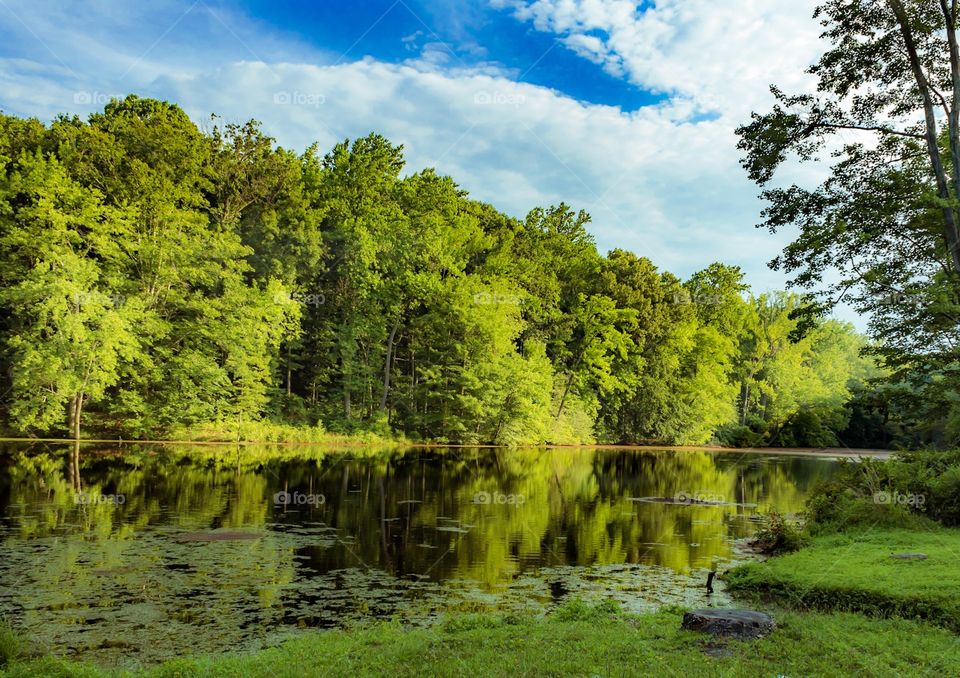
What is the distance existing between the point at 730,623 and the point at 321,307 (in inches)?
2042

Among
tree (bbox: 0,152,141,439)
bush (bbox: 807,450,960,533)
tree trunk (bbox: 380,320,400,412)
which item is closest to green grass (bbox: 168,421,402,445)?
tree trunk (bbox: 380,320,400,412)

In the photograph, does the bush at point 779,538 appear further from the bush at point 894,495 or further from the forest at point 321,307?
the forest at point 321,307

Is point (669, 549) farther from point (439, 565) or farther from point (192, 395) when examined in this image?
point (192, 395)

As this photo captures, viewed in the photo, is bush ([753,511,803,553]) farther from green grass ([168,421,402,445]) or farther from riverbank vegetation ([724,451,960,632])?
green grass ([168,421,402,445])

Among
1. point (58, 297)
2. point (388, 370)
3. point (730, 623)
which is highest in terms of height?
point (58, 297)

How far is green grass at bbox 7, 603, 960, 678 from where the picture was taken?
26.6ft

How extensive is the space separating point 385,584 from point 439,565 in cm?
217

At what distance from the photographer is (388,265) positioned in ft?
186

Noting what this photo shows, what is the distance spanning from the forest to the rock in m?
22.2

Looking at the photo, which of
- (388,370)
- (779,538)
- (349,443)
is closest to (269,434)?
(349,443)

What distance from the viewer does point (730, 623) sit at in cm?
962

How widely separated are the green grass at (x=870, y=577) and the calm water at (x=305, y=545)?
1301 millimetres

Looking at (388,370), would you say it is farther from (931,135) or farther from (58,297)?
(931,135)

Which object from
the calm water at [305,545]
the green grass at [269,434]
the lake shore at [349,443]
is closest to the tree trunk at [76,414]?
the lake shore at [349,443]
